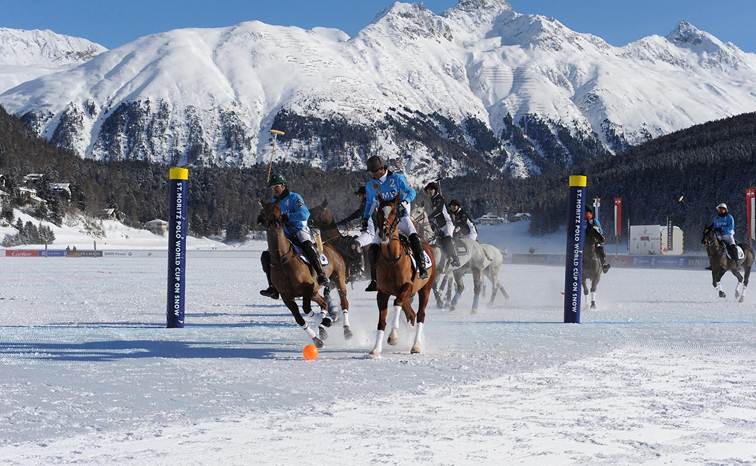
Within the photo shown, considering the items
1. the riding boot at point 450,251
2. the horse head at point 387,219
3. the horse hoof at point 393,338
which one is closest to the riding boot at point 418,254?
the horse head at point 387,219

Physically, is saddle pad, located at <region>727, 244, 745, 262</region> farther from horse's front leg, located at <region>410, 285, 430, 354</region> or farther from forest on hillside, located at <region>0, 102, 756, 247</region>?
forest on hillside, located at <region>0, 102, 756, 247</region>

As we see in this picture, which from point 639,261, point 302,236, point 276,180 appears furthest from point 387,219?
point 639,261

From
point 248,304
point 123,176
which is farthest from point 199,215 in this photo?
point 248,304

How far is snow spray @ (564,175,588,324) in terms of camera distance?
14078 mm

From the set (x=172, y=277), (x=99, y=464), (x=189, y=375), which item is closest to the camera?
(x=99, y=464)

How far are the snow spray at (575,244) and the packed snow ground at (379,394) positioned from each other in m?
0.46

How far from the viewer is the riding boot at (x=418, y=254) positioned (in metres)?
10.5

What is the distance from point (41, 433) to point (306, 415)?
2079 millimetres

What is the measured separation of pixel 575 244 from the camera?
14.3m

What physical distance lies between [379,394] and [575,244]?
7.53 metres

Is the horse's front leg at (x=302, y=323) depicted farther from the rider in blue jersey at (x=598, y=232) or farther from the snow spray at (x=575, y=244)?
the rider in blue jersey at (x=598, y=232)

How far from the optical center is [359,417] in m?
6.77

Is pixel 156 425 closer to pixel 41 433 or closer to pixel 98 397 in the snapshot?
pixel 41 433

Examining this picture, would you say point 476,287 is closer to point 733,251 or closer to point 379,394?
point 733,251
